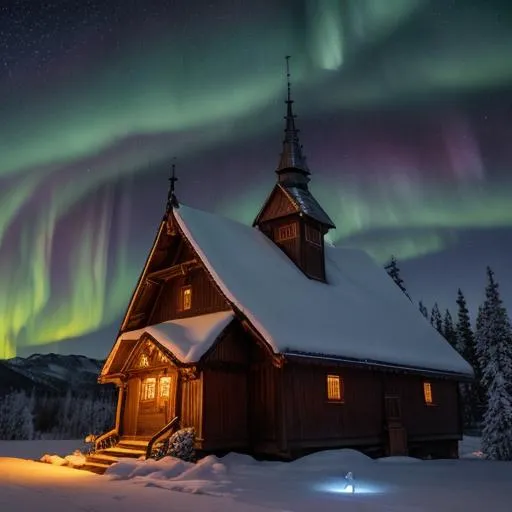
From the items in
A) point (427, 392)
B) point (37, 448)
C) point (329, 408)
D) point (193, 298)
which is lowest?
point (37, 448)

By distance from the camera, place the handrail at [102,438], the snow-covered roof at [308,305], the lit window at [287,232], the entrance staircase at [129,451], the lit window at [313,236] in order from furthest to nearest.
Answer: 1. the lit window at [313,236]
2. the lit window at [287,232]
3. the handrail at [102,438]
4. the snow-covered roof at [308,305]
5. the entrance staircase at [129,451]

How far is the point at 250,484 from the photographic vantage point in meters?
13.3

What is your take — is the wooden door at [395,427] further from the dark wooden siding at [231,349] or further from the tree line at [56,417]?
the tree line at [56,417]

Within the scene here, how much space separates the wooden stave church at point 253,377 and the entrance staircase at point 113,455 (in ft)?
1.19

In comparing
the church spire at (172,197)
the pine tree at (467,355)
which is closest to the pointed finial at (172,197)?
the church spire at (172,197)

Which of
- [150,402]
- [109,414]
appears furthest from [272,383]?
[109,414]

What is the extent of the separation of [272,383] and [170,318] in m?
6.23

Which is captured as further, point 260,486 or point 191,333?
point 191,333

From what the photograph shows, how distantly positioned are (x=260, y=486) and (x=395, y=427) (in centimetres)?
1076

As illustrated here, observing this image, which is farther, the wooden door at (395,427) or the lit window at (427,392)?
the lit window at (427,392)

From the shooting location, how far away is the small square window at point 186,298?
2183cm

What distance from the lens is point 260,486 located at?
12992mm

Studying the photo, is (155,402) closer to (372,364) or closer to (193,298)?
(193,298)

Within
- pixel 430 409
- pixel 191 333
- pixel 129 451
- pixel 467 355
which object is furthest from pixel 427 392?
pixel 467 355
